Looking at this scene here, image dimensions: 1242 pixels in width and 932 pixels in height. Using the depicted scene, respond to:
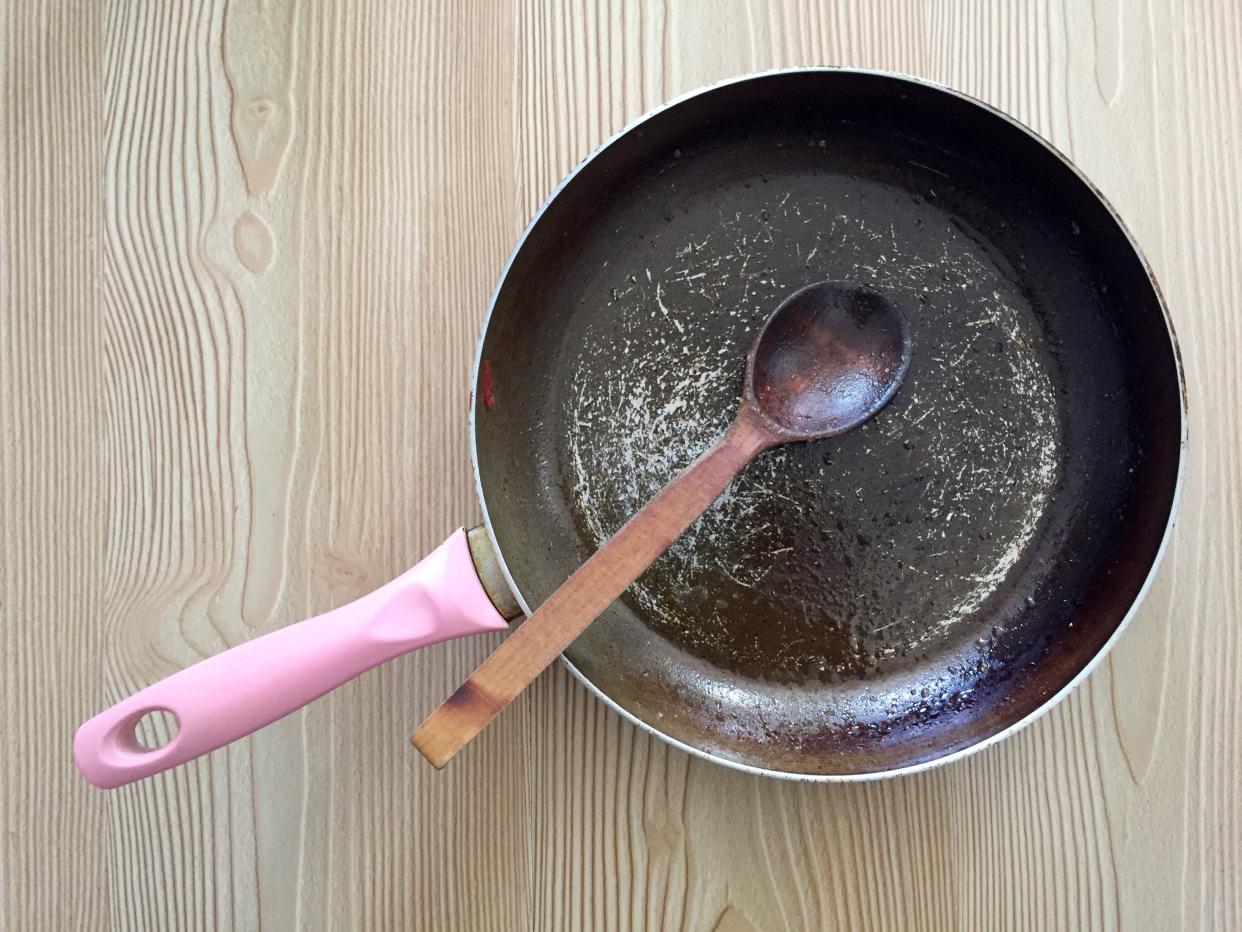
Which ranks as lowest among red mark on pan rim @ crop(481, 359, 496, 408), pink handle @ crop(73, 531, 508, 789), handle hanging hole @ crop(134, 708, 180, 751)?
handle hanging hole @ crop(134, 708, 180, 751)

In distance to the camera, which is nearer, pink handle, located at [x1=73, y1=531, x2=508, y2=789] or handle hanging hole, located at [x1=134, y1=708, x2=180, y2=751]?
pink handle, located at [x1=73, y1=531, x2=508, y2=789]

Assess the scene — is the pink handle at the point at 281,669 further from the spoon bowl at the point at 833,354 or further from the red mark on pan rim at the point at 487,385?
the spoon bowl at the point at 833,354

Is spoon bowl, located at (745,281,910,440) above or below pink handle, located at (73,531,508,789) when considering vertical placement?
above

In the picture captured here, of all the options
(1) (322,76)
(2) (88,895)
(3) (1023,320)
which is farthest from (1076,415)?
(2) (88,895)

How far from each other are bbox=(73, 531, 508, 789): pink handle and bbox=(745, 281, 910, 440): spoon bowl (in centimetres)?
20

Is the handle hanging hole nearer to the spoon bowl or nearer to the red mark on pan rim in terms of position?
the red mark on pan rim

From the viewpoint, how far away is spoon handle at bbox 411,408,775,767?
40cm

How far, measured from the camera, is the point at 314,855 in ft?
1.64

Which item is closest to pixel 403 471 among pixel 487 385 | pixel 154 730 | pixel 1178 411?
pixel 487 385

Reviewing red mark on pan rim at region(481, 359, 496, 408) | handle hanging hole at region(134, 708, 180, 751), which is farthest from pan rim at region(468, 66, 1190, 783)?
handle hanging hole at region(134, 708, 180, 751)

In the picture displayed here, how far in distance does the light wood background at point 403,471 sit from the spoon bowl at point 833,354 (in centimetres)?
15

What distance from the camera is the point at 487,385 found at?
1.57 ft

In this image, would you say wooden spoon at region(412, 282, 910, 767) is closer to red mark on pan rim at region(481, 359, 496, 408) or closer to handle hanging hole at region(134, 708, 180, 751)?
red mark on pan rim at region(481, 359, 496, 408)

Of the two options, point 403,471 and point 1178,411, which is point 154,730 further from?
point 1178,411
